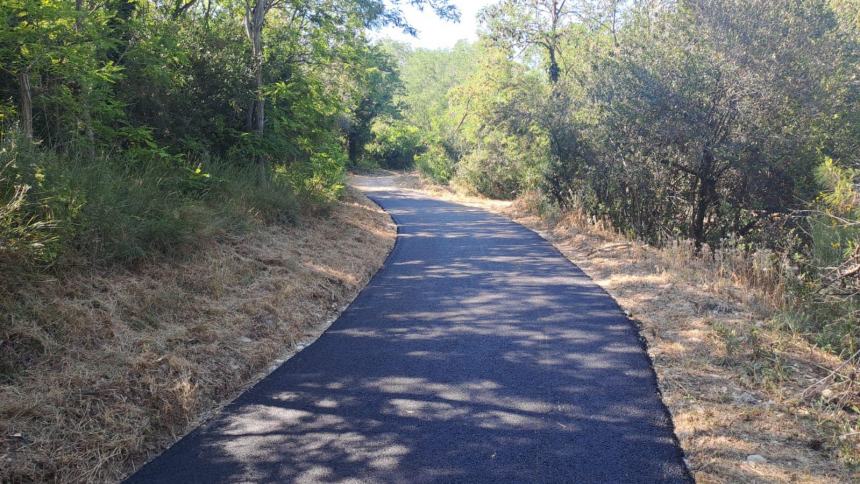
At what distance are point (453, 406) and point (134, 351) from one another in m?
2.88

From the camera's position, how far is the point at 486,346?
6273 millimetres

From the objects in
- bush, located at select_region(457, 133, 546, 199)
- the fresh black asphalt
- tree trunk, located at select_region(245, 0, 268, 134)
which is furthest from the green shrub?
bush, located at select_region(457, 133, 546, 199)

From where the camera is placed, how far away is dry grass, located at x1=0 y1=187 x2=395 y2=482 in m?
3.95

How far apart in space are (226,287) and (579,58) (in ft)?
38.3

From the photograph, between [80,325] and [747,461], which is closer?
[747,461]

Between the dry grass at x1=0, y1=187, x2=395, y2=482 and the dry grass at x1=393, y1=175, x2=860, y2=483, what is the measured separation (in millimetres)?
3849

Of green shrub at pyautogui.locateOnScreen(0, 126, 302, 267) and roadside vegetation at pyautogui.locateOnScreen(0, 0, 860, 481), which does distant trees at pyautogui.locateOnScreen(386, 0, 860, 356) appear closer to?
roadside vegetation at pyautogui.locateOnScreen(0, 0, 860, 481)

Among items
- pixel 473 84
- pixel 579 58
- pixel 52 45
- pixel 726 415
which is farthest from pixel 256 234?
pixel 473 84

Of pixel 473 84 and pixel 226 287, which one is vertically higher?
pixel 473 84

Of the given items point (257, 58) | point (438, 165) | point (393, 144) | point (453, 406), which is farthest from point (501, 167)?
point (393, 144)

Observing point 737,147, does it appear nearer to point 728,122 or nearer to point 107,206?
point 728,122

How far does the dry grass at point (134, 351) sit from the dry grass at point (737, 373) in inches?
152

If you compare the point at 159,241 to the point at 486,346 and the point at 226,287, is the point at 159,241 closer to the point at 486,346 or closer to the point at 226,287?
the point at 226,287

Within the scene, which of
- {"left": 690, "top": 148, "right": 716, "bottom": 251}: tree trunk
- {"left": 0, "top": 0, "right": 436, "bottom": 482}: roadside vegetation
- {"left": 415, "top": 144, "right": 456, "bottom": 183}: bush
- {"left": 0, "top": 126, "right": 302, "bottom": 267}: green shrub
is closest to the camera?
{"left": 0, "top": 0, "right": 436, "bottom": 482}: roadside vegetation
